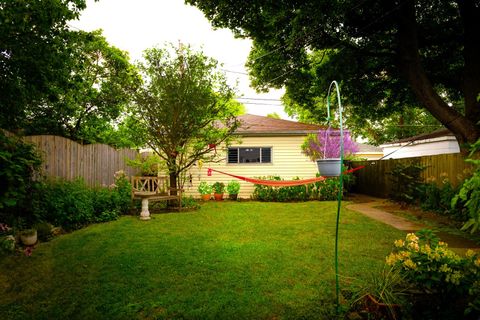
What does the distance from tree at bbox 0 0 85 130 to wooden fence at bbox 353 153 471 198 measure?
26.7 ft

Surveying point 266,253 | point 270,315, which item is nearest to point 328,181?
point 266,253

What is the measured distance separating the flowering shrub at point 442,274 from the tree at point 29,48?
6.58 m

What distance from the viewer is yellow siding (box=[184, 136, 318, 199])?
1235 centimetres

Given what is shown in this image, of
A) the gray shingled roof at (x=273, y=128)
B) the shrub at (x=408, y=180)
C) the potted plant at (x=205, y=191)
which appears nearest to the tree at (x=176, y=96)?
the gray shingled roof at (x=273, y=128)

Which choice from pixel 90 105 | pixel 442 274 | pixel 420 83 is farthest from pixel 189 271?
pixel 90 105

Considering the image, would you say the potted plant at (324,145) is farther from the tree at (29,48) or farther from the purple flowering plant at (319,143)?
the tree at (29,48)

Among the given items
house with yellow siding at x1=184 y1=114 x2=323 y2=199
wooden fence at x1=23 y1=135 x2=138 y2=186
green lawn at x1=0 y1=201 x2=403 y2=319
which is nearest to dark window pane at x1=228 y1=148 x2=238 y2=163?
house with yellow siding at x1=184 y1=114 x2=323 y2=199

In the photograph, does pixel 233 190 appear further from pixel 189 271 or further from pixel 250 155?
pixel 189 271

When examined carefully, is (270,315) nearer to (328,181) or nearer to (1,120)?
(1,120)

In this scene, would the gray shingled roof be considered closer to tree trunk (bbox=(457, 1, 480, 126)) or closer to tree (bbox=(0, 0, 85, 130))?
tree trunk (bbox=(457, 1, 480, 126))

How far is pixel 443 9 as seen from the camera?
29.3ft

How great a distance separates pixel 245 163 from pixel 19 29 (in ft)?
29.9

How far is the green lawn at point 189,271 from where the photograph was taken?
2.80m

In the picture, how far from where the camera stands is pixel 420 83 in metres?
7.50
